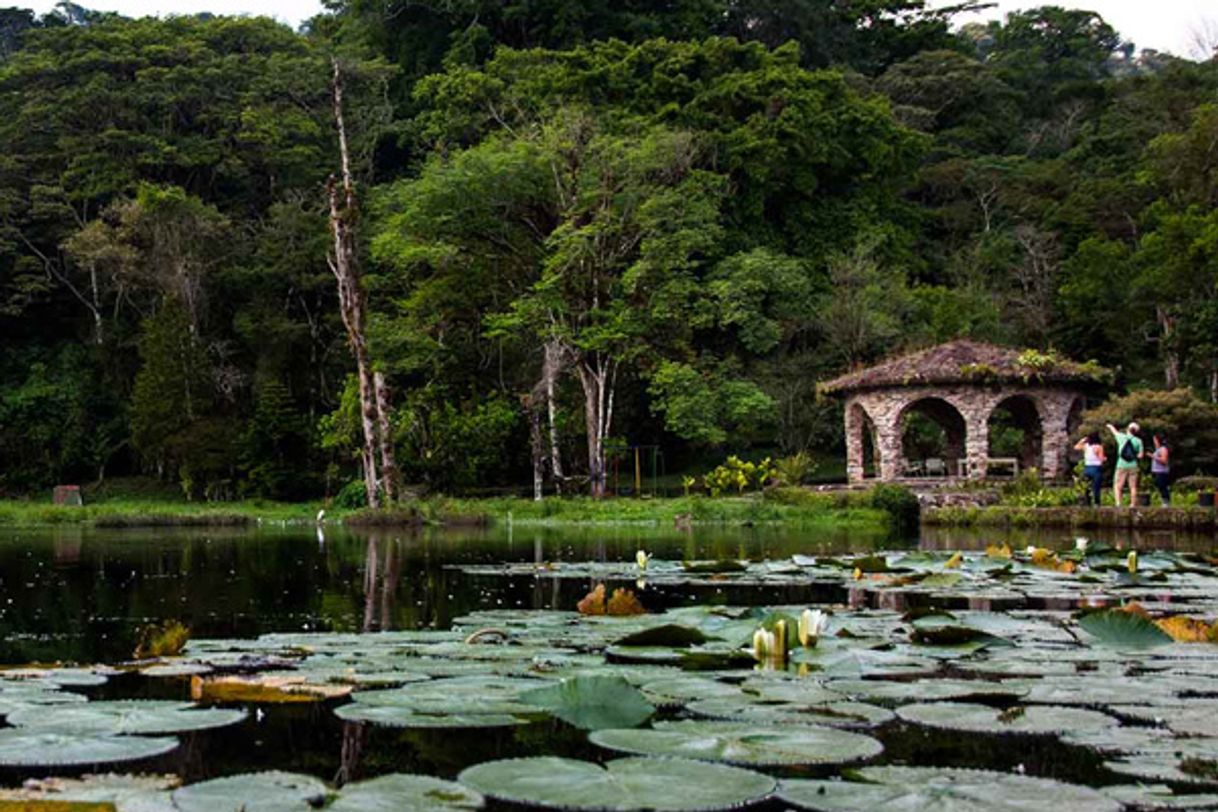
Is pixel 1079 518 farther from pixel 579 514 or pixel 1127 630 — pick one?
pixel 1127 630

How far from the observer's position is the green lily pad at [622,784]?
241cm

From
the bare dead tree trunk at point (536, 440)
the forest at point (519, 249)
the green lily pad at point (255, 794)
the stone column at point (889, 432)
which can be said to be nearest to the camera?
the green lily pad at point (255, 794)

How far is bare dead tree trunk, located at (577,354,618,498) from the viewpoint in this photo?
28030 millimetres

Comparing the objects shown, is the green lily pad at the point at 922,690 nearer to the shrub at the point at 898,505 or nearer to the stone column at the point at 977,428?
the shrub at the point at 898,505

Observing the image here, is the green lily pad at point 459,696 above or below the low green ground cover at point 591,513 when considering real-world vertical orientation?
above

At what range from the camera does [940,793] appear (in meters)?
2.46

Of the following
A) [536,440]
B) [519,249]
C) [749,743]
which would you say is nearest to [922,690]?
[749,743]

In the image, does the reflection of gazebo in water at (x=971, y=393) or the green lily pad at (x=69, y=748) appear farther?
the reflection of gazebo in water at (x=971, y=393)

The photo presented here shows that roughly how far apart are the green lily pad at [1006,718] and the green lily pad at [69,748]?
1867mm

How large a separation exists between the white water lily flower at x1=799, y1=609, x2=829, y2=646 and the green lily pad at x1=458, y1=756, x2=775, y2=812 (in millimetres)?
1812

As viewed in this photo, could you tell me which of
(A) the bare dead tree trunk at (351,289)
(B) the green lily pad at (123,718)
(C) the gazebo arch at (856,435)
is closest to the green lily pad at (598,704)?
(B) the green lily pad at (123,718)

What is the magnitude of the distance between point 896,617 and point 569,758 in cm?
324

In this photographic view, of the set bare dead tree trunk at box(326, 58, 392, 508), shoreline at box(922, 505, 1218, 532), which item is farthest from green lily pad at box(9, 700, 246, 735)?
bare dead tree trunk at box(326, 58, 392, 508)

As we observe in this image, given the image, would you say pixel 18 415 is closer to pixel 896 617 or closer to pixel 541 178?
pixel 541 178
